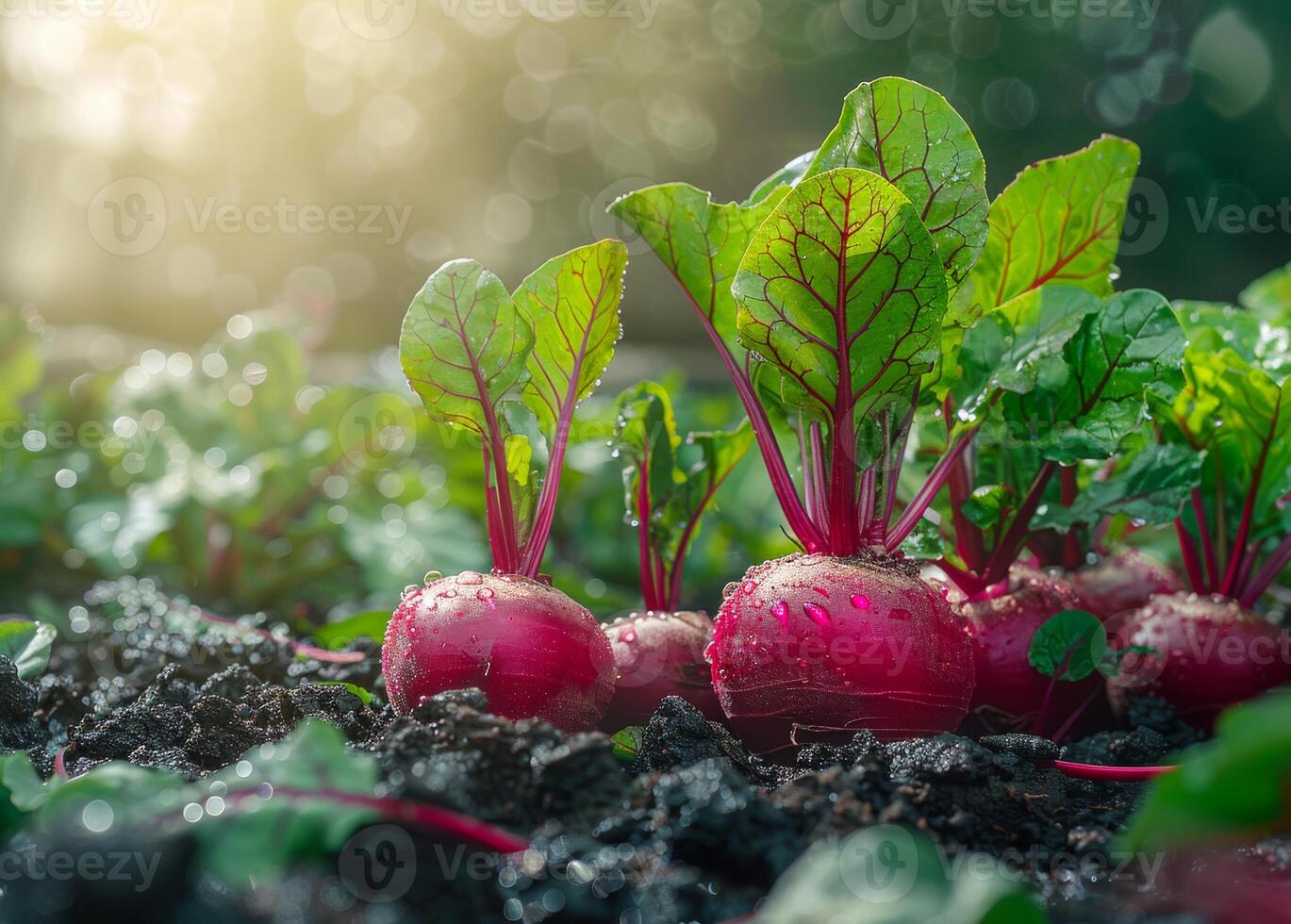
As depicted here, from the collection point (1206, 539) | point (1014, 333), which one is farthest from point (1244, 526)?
point (1014, 333)

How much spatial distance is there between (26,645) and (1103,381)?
5.43ft

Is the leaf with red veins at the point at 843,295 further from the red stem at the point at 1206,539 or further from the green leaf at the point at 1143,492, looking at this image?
the red stem at the point at 1206,539

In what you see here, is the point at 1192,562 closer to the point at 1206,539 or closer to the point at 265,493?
the point at 1206,539

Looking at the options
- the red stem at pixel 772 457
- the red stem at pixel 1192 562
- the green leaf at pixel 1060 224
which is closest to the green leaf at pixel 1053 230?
the green leaf at pixel 1060 224

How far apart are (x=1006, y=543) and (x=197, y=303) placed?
32.0 feet

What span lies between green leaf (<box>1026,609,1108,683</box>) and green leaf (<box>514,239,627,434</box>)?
0.77 m

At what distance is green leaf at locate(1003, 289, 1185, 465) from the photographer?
140 cm

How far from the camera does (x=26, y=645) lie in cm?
150

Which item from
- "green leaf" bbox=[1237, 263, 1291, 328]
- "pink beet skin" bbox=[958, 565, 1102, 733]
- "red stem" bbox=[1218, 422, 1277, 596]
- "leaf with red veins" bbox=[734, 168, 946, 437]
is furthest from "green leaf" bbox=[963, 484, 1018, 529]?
"green leaf" bbox=[1237, 263, 1291, 328]

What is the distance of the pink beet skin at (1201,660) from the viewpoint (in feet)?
5.32

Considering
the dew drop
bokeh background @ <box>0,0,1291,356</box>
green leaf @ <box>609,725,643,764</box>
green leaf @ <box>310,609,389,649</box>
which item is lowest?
green leaf @ <box>609,725,643,764</box>

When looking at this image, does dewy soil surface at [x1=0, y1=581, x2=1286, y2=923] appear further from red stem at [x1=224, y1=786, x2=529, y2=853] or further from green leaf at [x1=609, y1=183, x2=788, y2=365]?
green leaf at [x1=609, y1=183, x2=788, y2=365]

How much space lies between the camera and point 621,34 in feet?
27.1

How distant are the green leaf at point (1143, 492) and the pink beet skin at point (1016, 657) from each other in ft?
0.38
